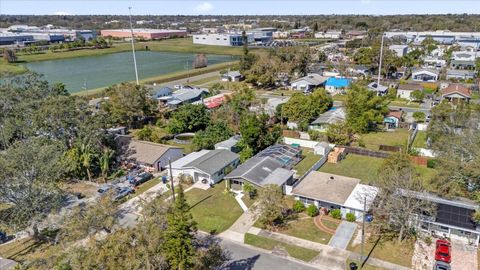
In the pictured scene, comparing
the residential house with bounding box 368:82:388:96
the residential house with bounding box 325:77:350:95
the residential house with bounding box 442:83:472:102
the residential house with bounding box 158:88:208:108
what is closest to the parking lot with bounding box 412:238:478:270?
the residential house with bounding box 442:83:472:102

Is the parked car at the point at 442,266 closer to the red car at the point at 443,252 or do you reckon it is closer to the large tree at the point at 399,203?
the red car at the point at 443,252

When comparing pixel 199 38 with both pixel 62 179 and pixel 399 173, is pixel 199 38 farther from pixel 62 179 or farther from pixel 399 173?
pixel 399 173

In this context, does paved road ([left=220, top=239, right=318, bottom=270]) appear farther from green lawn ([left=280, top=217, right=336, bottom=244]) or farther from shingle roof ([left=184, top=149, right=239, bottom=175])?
shingle roof ([left=184, top=149, right=239, bottom=175])

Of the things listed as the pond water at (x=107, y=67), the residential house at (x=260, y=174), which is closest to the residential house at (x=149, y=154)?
the residential house at (x=260, y=174)

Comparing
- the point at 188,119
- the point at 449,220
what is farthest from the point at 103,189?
the point at 449,220

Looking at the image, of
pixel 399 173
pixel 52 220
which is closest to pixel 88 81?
pixel 52 220
